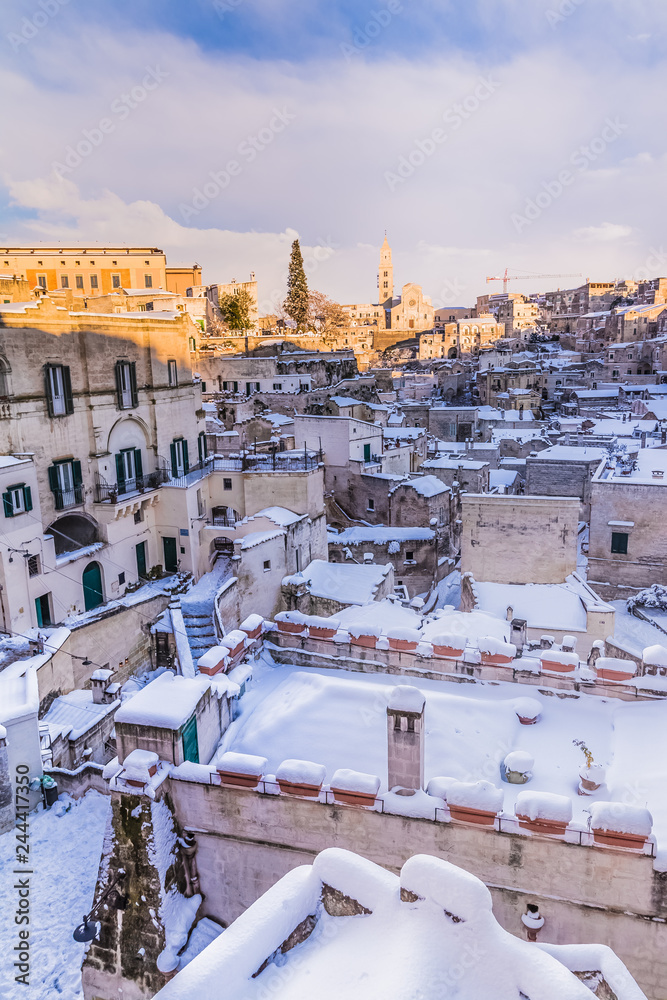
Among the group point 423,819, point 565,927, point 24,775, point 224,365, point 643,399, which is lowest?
point 24,775

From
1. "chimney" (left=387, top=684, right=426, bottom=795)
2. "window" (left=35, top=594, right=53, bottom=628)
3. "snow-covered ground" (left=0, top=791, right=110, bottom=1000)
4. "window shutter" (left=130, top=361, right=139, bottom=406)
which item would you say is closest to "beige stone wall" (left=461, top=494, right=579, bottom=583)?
"window shutter" (left=130, top=361, right=139, bottom=406)

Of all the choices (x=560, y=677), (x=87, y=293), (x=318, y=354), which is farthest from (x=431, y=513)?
(x=87, y=293)

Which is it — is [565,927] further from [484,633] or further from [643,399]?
[643,399]

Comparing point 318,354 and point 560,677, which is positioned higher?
point 318,354

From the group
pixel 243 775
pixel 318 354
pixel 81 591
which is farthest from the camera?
pixel 318 354

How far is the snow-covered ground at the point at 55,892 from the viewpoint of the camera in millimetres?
8469

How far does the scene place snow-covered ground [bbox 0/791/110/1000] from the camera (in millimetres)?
8469

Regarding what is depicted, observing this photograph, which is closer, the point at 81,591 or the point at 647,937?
the point at 647,937

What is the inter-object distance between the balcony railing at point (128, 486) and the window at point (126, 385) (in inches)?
121

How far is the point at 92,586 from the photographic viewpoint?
23844mm

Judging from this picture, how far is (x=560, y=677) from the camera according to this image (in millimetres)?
9352

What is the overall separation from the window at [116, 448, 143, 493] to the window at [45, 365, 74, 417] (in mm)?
3357

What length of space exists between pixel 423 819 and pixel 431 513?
26841mm

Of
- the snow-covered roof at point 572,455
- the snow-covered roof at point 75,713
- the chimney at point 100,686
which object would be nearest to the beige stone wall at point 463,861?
the snow-covered roof at point 75,713
